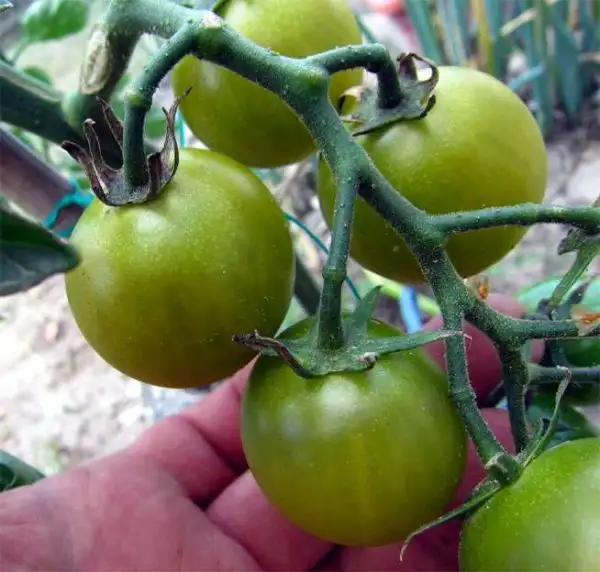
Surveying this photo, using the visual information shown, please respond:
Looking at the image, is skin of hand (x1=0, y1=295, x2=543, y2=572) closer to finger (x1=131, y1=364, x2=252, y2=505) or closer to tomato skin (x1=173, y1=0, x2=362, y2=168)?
finger (x1=131, y1=364, x2=252, y2=505)

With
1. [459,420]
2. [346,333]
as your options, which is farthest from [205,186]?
[459,420]

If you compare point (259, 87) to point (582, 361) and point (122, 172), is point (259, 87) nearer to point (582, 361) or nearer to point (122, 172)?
point (122, 172)

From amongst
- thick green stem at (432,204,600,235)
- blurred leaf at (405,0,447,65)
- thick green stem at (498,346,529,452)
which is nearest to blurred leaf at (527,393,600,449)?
thick green stem at (498,346,529,452)

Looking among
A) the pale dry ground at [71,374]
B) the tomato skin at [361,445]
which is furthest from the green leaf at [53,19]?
the pale dry ground at [71,374]

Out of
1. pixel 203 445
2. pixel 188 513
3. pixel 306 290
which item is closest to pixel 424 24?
pixel 306 290

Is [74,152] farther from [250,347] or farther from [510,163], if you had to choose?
[510,163]

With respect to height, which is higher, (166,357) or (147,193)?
(147,193)

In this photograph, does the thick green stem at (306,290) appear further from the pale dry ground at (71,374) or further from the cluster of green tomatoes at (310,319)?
the pale dry ground at (71,374)
